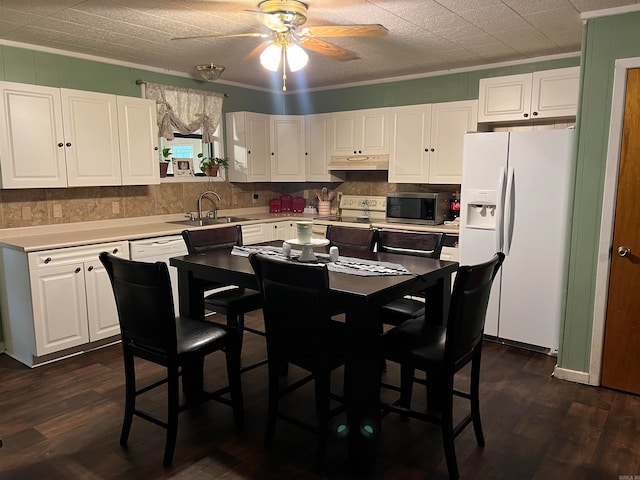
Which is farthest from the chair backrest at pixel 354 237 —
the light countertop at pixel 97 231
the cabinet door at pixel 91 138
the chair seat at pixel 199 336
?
the cabinet door at pixel 91 138

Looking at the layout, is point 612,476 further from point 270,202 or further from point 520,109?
point 270,202

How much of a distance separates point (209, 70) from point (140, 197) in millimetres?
1371

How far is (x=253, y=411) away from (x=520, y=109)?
10.4 feet

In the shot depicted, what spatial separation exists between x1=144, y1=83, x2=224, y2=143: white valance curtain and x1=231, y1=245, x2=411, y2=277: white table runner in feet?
7.46

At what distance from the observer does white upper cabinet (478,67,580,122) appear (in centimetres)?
376

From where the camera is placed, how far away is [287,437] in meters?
2.50

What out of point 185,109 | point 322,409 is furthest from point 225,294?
point 185,109

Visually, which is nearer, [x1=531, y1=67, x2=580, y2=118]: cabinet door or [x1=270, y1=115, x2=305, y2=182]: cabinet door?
[x1=531, y1=67, x2=580, y2=118]: cabinet door

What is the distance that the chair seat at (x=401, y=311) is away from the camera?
9.49 ft

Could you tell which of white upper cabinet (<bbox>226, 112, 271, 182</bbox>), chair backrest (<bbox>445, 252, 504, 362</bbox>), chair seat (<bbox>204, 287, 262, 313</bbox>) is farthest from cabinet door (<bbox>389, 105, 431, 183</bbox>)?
chair backrest (<bbox>445, 252, 504, 362</bbox>)

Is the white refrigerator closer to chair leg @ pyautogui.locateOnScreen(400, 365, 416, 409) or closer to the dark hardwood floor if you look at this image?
the dark hardwood floor

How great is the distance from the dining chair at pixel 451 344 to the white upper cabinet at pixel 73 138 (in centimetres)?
289

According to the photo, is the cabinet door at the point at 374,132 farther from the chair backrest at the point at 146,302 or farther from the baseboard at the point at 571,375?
the chair backrest at the point at 146,302

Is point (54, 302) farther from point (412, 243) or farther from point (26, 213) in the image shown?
point (412, 243)
